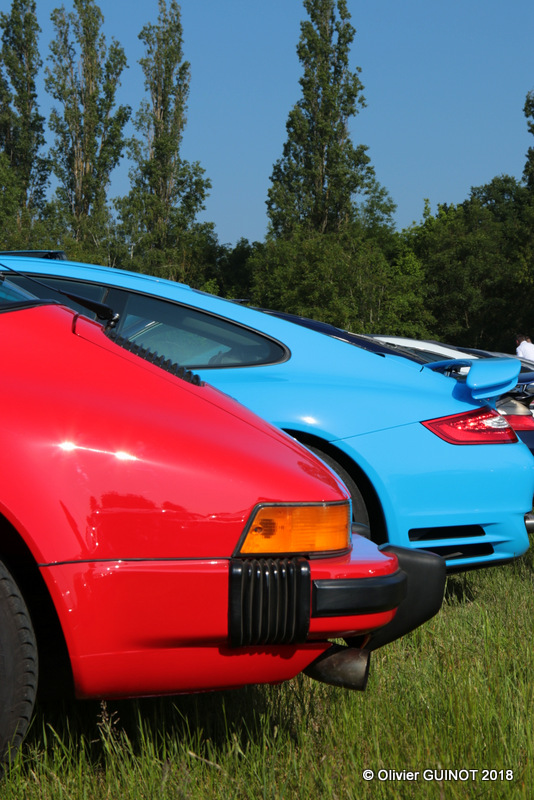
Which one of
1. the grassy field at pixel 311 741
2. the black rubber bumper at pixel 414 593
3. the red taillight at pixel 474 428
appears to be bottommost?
the grassy field at pixel 311 741

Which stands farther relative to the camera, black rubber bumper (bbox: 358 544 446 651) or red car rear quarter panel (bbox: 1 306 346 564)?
black rubber bumper (bbox: 358 544 446 651)

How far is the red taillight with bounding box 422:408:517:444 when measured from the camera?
3.67 meters

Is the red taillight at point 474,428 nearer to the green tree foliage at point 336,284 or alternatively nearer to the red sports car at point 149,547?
the red sports car at point 149,547

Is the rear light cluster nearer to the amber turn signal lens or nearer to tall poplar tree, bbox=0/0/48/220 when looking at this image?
the amber turn signal lens

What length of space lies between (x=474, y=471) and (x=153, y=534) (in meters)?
1.97

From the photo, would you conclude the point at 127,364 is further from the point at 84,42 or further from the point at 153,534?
the point at 84,42

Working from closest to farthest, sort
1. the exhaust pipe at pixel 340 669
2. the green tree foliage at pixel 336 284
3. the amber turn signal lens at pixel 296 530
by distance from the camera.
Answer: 1. the amber turn signal lens at pixel 296 530
2. the exhaust pipe at pixel 340 669
3. the green tree foliage at pixel 336 284

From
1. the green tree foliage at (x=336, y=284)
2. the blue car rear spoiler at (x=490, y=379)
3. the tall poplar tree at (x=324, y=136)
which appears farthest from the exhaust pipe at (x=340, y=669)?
the tall poplar tree at (x=324, y=136)

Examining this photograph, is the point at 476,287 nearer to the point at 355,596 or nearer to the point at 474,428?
the point at 474,428

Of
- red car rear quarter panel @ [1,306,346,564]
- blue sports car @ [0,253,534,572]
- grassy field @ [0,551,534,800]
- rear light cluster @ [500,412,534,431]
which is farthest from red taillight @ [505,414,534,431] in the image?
red car rear quarter panel @ [1,306,346,564]

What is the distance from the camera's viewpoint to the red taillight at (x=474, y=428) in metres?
3.67

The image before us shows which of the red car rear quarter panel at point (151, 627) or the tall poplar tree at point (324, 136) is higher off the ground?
the tall poplar tree at point (324, 136)

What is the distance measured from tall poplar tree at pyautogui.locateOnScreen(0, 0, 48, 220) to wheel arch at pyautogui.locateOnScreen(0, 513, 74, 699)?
138ft

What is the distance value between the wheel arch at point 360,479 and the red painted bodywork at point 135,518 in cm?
139
